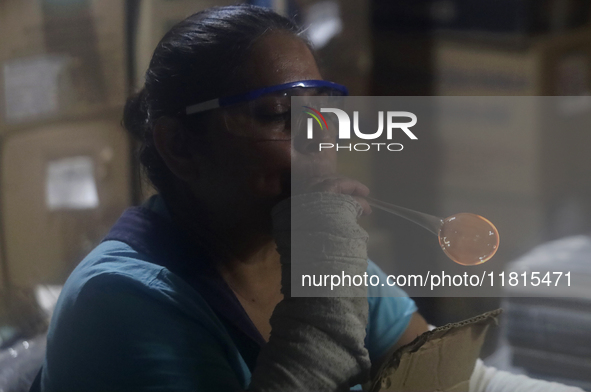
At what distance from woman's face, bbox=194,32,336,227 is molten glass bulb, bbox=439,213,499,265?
217 mm

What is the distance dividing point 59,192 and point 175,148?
0.87 feet

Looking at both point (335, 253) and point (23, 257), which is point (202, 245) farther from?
point (23, 257)

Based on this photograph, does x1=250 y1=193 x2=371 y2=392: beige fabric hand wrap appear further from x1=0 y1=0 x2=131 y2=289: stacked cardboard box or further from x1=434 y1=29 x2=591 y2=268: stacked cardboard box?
x1=0 y1=0 x2=131 y2=289: stacked cardboard box

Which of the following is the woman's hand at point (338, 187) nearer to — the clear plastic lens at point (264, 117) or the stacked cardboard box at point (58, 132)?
the clear plastic lens at point (264, 117)

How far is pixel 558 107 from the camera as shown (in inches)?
33.1

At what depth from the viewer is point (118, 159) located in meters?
0.82

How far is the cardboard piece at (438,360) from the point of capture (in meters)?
0.70

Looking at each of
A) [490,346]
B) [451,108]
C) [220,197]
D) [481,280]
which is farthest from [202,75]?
[490,346]

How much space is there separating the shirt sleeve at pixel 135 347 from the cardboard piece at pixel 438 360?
232 mm

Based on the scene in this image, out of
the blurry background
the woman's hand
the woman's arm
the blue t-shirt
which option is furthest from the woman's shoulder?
the woman's arm

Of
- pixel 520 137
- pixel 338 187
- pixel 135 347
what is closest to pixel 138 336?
pixel 135 347

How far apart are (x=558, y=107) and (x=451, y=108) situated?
19cm
